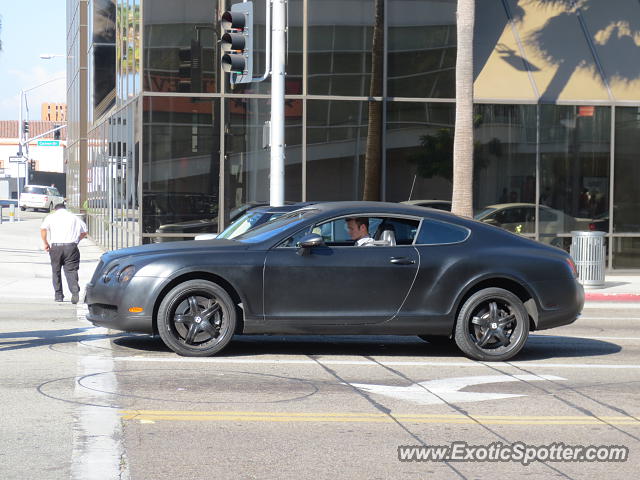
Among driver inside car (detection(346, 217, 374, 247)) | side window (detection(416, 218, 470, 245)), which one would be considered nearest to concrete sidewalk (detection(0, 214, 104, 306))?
driver inside car (detection(346, 217, 374, 247))

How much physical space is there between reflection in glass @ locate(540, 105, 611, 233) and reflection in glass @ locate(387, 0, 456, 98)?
2491 millimetres

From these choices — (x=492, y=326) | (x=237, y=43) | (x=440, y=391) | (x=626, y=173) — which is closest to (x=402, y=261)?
(x=492, y=326)

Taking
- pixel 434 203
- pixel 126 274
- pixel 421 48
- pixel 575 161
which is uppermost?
pixel 421 48

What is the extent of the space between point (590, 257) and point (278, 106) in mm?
7055

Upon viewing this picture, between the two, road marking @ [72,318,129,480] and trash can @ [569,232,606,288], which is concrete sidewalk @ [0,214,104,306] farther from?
trash can @ [569,232,606,288]

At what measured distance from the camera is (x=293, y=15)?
21609 mm

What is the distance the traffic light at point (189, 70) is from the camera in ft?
68.4

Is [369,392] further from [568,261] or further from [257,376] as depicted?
[568,261]

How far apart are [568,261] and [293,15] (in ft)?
41.3

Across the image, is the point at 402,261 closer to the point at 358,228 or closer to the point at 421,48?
the point at 358,228

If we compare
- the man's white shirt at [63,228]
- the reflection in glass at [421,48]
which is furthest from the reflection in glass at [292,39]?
the man's white shirt at [63,228]

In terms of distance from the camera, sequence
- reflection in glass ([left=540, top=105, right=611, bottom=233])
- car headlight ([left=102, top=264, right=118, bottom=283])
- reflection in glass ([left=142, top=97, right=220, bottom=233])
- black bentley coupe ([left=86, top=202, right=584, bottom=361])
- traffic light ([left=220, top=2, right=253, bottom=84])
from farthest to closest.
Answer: reflection in glass ([left=540, top=105, right=611, bottom=233]), reflection in glass ([left=142, top=97, right=220, bottom=233]), traffic light ([left=220, top=2, right=253, bottom=84]), car headlight ([left=102, top=264, right=118, bottom=283]), black bentley coupe ([left=86, top=202, right=584, bottom=361])

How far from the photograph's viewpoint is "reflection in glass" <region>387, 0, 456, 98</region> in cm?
2203

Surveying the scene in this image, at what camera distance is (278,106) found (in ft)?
55.6
